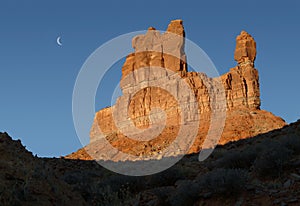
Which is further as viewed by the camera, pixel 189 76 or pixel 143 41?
pixel 143 41

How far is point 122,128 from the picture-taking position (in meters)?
94.5

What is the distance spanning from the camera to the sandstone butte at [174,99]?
70188mm

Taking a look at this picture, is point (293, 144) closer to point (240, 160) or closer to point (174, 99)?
point (240, 160)

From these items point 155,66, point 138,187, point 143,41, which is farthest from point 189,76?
point 138,187

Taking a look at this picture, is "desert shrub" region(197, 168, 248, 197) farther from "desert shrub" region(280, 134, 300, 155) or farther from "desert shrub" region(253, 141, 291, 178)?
"desert shrub" region(280, 134, 300, 155)

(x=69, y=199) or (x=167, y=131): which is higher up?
(x=167, y=131)

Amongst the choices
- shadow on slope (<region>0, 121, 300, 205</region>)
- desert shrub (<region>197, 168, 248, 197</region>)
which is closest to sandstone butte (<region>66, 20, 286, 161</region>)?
shadow on slope (<region>0, 121, 300, 205</region>)

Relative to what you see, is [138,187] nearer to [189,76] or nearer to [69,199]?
[69,199]

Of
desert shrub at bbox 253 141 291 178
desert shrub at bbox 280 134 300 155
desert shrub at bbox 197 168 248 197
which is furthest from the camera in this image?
desert shrub at bbox 280 134 300 155

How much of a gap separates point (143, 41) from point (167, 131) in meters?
40.1

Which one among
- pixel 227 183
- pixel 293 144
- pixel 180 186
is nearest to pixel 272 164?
pixel 227 183

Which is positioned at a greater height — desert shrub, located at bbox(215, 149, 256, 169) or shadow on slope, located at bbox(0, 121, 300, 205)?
desert shrub, located at bbox(215, 149, 256, 169)

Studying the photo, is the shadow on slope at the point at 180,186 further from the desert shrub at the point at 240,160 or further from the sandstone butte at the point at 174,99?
the sandstone butte at the point at 174,99

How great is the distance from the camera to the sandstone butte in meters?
70.2
